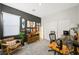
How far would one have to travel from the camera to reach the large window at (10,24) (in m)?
2.25

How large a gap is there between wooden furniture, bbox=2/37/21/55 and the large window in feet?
0.48

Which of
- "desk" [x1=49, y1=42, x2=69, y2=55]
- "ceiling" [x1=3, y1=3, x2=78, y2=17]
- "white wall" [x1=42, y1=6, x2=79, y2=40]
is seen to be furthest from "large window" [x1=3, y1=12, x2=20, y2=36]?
"desk" [x1=49, y1=42, x2=69, y2=55]

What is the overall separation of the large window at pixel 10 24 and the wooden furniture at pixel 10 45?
5.8 inches

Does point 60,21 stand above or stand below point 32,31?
above

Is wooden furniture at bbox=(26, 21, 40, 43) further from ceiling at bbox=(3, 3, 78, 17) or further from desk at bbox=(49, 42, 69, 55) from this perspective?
desk at bbox=(49, 42, 69, 55)

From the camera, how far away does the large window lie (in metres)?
2.25

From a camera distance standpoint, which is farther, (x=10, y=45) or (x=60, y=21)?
(x=60, y=21)

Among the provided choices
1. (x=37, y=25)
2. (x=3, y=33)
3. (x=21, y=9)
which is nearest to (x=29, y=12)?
(x=21, y=9)

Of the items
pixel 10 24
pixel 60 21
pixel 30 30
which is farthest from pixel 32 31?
pixel 60 21

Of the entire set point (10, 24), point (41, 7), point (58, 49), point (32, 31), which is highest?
point (41, 7)

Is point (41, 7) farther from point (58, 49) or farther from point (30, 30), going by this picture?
point (58, 49)

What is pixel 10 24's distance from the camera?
232cm

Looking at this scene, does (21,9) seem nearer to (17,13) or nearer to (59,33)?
(17,13)

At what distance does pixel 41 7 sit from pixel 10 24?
0.78m
